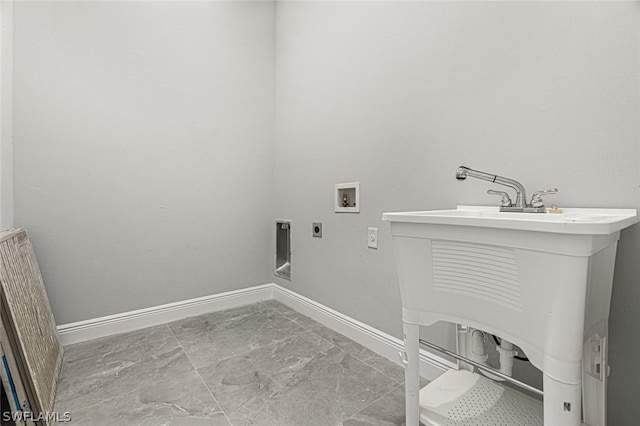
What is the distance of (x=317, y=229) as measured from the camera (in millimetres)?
1944

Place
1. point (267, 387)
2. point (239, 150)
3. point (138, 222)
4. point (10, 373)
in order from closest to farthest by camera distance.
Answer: point (10, 373), point (267, 387), point (138, 222), point (239, 150)

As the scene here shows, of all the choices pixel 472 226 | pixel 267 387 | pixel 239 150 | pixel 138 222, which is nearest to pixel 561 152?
pixel 472 226

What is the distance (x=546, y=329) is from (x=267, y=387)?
3.39 ft

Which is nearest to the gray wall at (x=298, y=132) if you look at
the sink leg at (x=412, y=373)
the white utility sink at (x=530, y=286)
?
the white utility sink at (x=530, y=286)

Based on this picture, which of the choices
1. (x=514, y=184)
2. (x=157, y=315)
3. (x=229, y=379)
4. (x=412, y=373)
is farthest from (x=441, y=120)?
(x=157, y=315)

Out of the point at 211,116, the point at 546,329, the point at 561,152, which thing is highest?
the point at 211,116

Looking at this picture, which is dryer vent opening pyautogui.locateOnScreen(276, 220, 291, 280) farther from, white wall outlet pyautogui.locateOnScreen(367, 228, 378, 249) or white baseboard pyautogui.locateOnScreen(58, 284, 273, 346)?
white wall outlet pyautogui.locateOnScreen(367, 228, 378, 249)

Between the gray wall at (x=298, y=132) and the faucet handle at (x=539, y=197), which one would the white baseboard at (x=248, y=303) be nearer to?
the gray wall at (x=298, y=132)

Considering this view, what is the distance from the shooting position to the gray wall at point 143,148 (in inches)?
60.9

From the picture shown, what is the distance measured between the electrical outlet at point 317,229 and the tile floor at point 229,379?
1.85 feet

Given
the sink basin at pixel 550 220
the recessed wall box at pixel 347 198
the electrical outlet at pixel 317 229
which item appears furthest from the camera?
the electrical outlet at pixel 317 229

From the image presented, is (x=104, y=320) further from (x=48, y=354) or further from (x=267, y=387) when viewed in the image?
(x=267, y=387)

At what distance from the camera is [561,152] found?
975 millimetres

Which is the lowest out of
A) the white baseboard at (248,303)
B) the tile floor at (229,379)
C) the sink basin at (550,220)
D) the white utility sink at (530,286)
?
the tile floor at (229,379)
